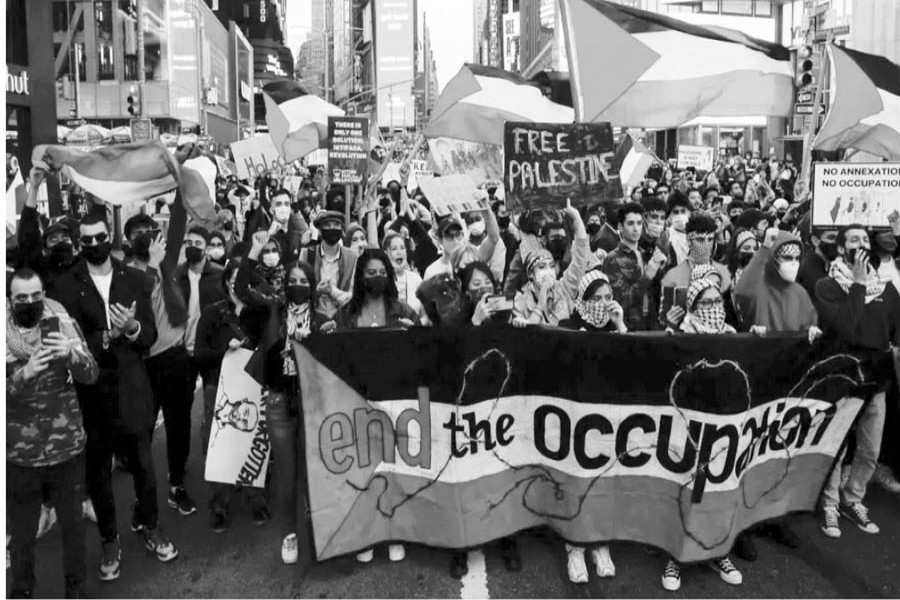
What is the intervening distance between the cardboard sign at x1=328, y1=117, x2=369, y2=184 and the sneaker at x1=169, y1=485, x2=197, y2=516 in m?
5.64

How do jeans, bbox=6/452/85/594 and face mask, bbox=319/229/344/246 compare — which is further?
face mask, bbox=319/229/344/246

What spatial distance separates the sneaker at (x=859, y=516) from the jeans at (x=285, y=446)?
3334 mm

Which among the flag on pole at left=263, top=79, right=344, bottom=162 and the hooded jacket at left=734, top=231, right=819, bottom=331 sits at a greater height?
the flag on pole at left=263, top=79, right=344, bottom=162

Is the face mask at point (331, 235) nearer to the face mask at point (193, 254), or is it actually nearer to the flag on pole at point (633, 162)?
the face mask at point (193, 254)

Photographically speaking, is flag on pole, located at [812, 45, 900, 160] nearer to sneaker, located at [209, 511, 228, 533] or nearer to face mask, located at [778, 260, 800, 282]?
face mask, located at [778, 260, 800, 282]

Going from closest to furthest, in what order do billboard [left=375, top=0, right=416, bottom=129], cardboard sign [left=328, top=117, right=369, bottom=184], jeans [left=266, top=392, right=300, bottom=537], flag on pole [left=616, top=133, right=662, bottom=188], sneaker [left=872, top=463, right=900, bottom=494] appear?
jeans [left=266, top=392, right=300, bottom=537] → sneaker [left=872, top=463, right=900, bottom=494] → cardboard sign [left=328, top=117, right=369, bottom=184] → flag on pole [left=616, top=133, right=662, bottom=188] → billboard [left=375, top=0, right=416, bottom=129]

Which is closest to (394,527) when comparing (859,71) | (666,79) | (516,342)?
(516,342)

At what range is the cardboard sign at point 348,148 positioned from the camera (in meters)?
10.6

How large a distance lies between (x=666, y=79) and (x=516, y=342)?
11.4 feet

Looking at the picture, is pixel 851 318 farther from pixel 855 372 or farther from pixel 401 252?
pixel 401 252

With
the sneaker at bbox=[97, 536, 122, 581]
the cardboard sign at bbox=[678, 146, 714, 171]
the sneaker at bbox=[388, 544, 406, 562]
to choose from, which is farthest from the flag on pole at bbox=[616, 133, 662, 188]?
the sneaker at bbox=[97, 536, 122, 581]

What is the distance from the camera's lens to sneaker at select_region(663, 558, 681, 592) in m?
4.44

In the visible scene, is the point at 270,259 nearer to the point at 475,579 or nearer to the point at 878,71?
the point at 475,579

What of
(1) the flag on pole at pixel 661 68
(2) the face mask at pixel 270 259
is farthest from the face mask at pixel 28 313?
(1) the flag on pole at pixel 661 68
